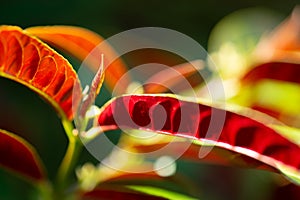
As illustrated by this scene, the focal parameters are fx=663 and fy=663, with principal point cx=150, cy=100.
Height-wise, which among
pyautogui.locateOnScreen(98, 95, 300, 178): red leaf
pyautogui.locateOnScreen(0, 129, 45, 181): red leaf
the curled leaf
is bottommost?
pyautogui.locateOnScreen(0, 129, 45, 181): red leaf

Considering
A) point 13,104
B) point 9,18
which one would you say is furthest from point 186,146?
point 9,18

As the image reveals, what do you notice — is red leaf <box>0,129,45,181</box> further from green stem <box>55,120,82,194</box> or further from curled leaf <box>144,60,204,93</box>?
curled leaf <box>144,60,204,93</box>

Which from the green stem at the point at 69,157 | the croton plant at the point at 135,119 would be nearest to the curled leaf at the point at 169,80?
the croton plant at the point at 135,119

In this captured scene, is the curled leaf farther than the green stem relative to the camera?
Yes

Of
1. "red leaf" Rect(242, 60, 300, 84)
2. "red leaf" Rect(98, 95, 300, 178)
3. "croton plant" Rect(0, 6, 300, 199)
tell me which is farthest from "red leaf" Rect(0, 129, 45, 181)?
"red leaf" Rect(242, 60, 300, 84)

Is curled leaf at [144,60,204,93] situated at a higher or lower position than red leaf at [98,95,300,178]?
lower

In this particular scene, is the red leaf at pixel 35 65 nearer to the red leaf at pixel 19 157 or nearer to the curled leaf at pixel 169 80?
the red leaf at pixel 19 157

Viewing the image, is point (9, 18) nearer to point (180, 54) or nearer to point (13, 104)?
point (13, 104)

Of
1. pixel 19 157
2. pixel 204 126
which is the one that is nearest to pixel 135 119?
pixel 204 126

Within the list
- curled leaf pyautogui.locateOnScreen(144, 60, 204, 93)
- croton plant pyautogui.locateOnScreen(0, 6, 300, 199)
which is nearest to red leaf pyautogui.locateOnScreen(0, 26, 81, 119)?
croton plant pyautogui.locateOnScreen(0, 6, 300, 199)
